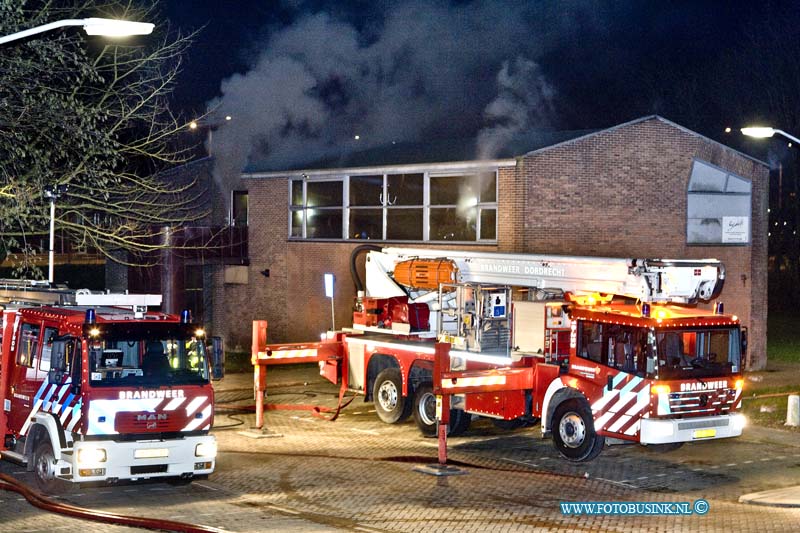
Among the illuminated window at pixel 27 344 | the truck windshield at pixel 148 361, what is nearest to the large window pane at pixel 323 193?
the illuminated window at pixel 27 344

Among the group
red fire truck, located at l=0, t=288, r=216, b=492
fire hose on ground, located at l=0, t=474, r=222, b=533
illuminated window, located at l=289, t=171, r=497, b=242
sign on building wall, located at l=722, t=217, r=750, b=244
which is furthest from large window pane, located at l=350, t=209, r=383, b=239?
fire hose on ground, located at l=0, t=474, r=222, b=533

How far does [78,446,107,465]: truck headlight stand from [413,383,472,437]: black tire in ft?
24.0

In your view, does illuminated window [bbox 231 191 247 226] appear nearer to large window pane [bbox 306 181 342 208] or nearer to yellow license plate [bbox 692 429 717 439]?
large window pane [bbox 306 181 342 208]

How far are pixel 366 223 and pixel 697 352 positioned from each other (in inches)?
600

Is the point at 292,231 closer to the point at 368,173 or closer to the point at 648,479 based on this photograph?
the point at 368,173

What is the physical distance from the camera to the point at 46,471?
45.5 feet

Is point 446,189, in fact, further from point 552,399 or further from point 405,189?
point 552,399

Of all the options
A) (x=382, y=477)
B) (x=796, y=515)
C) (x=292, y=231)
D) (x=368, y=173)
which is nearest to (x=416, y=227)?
(x=368, y=173)

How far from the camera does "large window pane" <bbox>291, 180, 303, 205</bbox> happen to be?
1272 inches

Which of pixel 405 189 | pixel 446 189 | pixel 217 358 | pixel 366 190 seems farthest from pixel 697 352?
pixel 366 190

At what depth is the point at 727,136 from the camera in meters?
54.5

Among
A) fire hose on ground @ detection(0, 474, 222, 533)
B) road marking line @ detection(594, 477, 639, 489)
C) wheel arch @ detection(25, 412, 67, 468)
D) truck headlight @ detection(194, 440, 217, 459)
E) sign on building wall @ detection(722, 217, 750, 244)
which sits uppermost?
sign on building wall @ detection(722, 217, 750, 244)

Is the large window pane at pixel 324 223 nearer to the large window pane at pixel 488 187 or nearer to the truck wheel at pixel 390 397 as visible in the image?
the large window pane at pixel 488 187

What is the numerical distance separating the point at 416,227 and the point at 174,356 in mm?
15744
